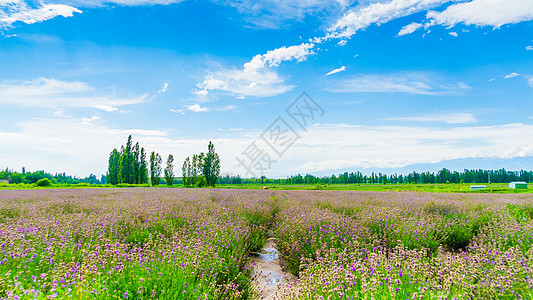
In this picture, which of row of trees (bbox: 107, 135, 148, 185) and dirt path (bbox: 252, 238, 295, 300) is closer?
dirt path (bbox: 252, 238, 295, 300)

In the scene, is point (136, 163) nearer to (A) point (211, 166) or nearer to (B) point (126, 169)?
(B) point (126, 169)

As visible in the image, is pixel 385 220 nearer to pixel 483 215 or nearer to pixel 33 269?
pixel 483 215

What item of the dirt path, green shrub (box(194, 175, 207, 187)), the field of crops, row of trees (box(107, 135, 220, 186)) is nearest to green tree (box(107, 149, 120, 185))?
row of trees (box(107, 135, 220, 186))

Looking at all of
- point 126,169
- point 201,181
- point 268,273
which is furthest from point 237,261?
point 126,169

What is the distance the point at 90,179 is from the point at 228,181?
3422 inches

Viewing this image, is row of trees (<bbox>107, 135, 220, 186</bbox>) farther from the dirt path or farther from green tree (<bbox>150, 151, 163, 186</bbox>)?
the dirt path

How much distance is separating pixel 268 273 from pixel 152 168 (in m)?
59.8

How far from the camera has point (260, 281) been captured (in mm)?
4230

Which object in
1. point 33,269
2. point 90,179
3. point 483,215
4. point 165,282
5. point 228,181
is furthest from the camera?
point 90,179

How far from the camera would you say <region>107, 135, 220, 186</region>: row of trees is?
49844mm

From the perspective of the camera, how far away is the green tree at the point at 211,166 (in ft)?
163

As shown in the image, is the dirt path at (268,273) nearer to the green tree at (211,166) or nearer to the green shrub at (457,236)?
the green shrub at (457,236)

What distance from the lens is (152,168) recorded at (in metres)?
58.8

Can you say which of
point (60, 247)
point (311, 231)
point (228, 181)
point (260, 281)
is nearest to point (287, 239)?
point (311, 231)
